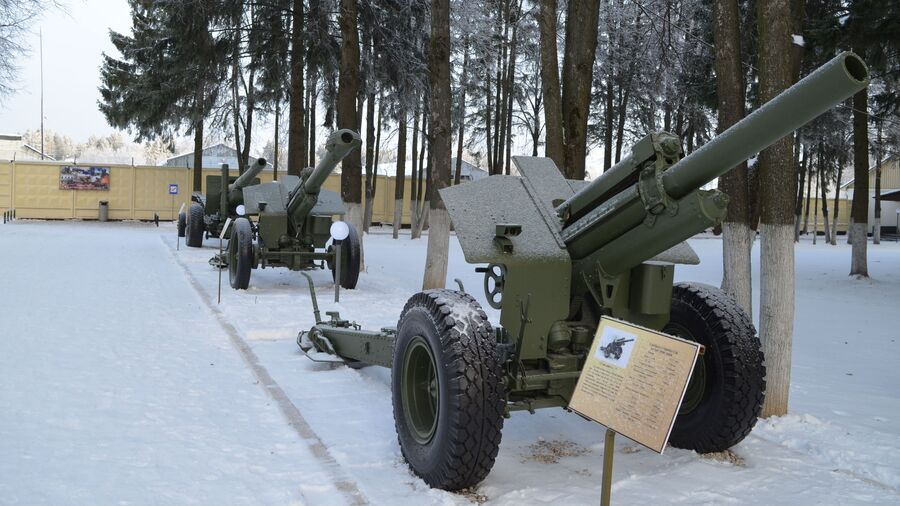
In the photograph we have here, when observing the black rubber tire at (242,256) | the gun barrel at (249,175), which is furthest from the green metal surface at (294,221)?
the gun barrel at (249,175)

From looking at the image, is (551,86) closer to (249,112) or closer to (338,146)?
(338,146)

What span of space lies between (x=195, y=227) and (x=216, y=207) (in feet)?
2.93

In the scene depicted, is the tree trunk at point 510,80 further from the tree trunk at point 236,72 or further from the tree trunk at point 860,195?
the tree trunk at point 860,195

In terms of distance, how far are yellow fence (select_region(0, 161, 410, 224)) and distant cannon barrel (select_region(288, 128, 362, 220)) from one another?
20.5 meters

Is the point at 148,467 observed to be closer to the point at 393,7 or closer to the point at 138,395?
the point at 138,395

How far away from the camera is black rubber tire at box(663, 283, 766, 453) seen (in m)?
3.93

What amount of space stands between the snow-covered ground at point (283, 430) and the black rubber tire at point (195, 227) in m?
9.01

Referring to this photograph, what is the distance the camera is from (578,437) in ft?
14.8

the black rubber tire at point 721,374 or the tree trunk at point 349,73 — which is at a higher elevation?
the tree trunk at point 349,73

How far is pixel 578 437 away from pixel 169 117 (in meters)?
21.2

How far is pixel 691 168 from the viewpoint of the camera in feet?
11.1

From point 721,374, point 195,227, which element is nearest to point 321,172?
point 721,374

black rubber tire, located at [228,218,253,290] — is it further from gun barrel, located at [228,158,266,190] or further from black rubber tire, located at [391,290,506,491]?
black rubber tire, located at [391,290,506,491]

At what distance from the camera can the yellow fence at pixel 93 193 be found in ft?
99.8
